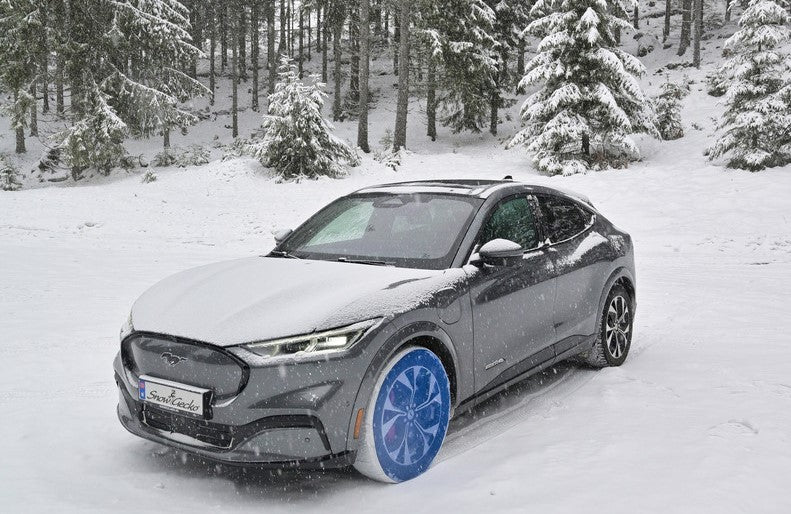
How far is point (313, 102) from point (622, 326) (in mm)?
17517

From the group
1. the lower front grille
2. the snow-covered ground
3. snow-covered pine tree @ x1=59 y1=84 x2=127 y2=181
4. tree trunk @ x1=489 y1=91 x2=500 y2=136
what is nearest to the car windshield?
the snow-covered ground

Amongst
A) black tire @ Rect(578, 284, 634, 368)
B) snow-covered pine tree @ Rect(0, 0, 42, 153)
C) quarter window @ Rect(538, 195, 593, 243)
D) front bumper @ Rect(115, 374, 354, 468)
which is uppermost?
snow-covered pine tree @ Rect(0, 0, 42, 153)

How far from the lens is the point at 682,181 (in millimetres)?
18812

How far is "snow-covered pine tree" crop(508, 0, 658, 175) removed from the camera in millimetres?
20844

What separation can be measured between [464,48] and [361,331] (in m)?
27.0

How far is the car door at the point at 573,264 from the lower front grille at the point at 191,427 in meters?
2.73

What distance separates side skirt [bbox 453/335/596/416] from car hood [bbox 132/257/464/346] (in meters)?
0.78

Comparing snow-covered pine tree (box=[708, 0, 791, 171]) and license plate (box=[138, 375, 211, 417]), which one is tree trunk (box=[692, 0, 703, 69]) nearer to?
snow-covered pine tree (box=[708, 0, 791, 171])

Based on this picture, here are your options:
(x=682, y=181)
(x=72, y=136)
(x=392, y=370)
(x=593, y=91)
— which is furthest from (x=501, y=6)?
(x=392, y=370)

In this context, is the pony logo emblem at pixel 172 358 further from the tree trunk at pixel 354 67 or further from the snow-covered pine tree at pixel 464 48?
the tree trunk at pixel 354 67

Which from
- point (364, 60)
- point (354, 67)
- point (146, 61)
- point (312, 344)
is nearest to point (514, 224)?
point (312, 344)

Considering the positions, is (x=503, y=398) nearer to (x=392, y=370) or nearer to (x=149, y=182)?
(x=392, y=370)

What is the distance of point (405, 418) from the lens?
147 inches

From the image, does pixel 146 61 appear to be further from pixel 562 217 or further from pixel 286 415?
pixel 286 415
